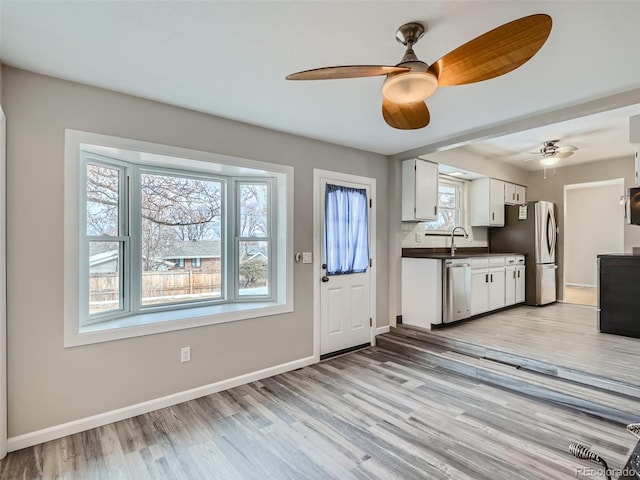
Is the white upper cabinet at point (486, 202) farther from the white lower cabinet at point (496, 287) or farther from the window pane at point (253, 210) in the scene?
the window pane at point (253, 210)

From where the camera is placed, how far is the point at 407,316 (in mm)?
4488

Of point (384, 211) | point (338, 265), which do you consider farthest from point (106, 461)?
point (384, 211)

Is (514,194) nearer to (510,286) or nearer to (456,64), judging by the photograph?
(510,286)

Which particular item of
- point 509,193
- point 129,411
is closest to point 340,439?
point 129,411

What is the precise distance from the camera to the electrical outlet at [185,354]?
112 inches

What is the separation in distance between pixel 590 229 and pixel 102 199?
934cm

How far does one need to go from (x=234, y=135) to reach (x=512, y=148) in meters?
3.95

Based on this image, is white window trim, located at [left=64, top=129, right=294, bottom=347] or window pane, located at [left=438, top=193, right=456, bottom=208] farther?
window pane, located at [left=438, top=193, right=456, bottom=208]

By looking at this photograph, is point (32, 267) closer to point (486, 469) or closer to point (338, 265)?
point (338, 265)

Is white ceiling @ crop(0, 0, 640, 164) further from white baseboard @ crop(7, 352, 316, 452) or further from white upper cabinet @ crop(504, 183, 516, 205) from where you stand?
white upper cabinet @ crop(504, 183, 516, 205)

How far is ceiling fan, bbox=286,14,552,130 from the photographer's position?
4.46ft

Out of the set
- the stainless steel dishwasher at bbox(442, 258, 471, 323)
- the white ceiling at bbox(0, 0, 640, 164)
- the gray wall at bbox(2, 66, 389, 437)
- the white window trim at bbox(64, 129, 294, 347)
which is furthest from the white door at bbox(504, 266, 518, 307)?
the gray wall at bbox(2, 66, 389, 437)

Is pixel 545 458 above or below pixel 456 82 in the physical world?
below

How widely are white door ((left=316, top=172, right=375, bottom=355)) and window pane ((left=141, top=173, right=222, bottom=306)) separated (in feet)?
3.78
